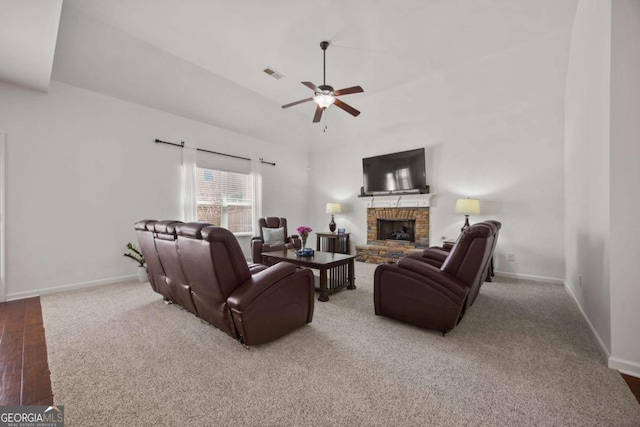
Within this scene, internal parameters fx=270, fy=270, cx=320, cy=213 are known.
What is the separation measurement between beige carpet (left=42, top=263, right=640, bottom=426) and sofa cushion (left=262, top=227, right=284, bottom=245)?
8.56 feet

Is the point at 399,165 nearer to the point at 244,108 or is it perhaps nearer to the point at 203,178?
the point at 244,108

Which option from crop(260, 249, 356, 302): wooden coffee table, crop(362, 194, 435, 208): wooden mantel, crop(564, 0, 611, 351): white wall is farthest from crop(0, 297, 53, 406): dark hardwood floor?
crop(362, 194, 435, 208): wooden mantel

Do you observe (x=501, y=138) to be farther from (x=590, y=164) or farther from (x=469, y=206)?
(x=590, y=164)

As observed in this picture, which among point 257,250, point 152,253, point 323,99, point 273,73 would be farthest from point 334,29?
point 257,250

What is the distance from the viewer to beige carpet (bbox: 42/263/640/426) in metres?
1.48

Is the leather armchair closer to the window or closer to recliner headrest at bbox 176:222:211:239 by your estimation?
recliner headrest at bbox 176:222:211:239

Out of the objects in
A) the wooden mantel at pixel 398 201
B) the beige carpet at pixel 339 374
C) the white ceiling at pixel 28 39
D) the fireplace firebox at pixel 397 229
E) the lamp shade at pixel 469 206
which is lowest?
the beige carpet at pixel 339 374

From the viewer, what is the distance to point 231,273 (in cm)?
215

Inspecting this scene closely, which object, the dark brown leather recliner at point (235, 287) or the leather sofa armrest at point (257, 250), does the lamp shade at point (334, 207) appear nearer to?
the leather sofa armrest at point (257, 250)

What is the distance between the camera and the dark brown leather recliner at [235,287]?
6.74 feet

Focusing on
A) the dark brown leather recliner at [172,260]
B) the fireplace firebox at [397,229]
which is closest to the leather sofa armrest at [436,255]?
the fireplace firebox at [397,229]

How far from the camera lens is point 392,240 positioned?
240 inches

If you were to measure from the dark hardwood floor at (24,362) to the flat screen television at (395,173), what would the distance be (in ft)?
13.8

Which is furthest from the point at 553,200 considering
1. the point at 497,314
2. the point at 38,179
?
the point at 38,179
